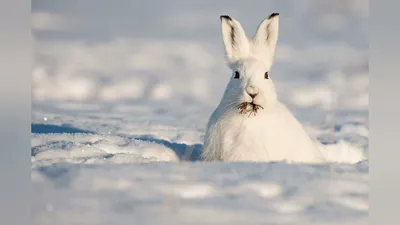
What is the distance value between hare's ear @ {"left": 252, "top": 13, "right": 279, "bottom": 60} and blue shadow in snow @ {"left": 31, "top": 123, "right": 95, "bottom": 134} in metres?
0.76

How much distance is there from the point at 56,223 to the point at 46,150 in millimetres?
300

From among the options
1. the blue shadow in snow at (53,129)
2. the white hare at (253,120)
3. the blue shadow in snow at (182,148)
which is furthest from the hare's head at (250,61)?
the blue shadow in snow at (53,129)

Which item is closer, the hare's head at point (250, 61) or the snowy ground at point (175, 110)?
the snowy ground at point (175, 110)

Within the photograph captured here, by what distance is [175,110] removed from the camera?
3012 millimetres

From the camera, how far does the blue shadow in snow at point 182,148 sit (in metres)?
3.04

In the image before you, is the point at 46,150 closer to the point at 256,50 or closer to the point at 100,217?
the point at 100,217

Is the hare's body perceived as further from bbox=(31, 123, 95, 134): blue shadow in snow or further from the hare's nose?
bbox=(31, 123, 95, 134): blue shadow in snow

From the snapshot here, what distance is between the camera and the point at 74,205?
278 centimetres

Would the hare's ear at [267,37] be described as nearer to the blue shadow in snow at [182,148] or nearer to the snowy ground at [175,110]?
the snowy ground at [175,110]

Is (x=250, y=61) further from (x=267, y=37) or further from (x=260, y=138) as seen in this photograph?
(x=260, y=138)

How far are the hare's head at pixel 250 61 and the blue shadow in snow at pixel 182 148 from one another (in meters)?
0.25

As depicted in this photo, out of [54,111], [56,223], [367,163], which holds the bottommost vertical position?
[56,223]

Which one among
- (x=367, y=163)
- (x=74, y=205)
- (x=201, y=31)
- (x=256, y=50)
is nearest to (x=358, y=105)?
(x=367, y=163)

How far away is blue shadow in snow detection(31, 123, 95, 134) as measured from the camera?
2.90m
